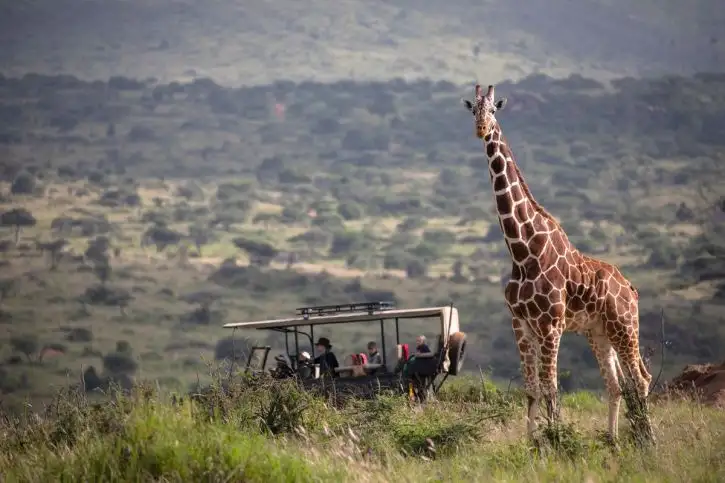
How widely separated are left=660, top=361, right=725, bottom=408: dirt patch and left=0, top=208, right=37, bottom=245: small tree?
7205 centimetres

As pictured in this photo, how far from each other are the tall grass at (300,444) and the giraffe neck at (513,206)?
9.50ft

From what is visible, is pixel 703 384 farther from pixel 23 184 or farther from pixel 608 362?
pixel 23 184

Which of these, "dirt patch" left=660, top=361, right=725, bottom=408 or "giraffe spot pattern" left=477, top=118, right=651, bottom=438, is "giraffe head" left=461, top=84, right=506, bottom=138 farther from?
"dirt patch" left=660, top=361, right=725, bottom=408

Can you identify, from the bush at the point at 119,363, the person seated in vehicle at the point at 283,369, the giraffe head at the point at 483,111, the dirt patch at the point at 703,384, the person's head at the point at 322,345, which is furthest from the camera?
the bush at the point at 119,363

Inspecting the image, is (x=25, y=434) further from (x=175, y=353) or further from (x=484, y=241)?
(x=484, y=241)

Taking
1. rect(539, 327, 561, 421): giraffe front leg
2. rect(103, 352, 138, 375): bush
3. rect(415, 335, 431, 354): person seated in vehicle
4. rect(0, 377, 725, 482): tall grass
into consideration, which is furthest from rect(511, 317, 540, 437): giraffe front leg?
rect(103, 352, 138, 375): bush

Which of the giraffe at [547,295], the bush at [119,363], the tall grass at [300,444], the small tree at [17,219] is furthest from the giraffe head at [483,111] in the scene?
the small tree at [17,219]

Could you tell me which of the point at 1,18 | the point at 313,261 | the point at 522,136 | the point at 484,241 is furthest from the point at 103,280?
the point at 1,18

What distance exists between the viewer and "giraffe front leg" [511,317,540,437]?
19156 mm

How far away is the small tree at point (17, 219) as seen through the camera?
96.3 m

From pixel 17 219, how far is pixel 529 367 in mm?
82441

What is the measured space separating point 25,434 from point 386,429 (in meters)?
5.44

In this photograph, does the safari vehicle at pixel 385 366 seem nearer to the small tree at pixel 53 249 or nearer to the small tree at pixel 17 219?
the small tree at pixel 53 249

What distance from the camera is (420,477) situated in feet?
51.6
